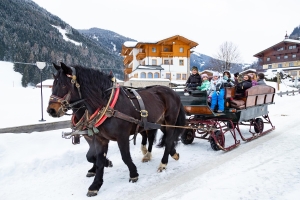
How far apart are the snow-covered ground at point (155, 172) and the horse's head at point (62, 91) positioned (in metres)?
1.29

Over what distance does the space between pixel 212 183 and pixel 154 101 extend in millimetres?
1667

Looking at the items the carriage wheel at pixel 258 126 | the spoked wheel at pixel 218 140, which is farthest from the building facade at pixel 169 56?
the spoked wheel at pixel 218 140

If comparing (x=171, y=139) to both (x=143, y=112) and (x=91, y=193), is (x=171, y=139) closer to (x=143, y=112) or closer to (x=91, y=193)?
(x=143, y=112)

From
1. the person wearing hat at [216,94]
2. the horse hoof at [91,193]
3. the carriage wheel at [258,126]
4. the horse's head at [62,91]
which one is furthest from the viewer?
the carriage wheel at [258,126]

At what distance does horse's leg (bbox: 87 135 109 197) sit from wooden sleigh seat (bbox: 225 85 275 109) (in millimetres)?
3569

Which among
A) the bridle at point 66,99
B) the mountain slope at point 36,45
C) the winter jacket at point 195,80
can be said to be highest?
the mountain slope at point 36,45

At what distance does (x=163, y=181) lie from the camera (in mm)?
3996

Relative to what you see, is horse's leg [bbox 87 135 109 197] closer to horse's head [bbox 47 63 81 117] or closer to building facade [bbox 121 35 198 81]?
horse's head [bbox 47 63 81 117]

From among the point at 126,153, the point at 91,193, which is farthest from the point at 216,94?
the point at 91,193

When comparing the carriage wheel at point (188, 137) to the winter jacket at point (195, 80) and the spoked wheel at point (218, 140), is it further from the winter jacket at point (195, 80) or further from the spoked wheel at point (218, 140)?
the winter jacket at point (195, 80)

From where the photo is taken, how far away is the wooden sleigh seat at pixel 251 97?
6.19 metres

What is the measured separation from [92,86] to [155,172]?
200 centimetres

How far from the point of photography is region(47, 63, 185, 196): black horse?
334 centimetres

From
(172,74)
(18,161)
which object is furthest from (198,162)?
(172,74)
